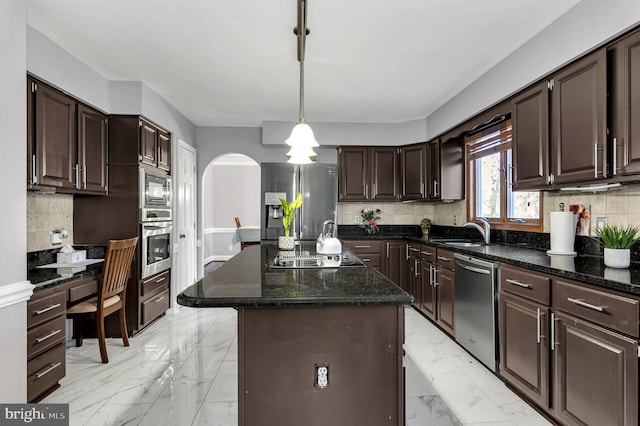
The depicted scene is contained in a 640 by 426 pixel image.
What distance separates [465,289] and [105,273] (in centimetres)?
298

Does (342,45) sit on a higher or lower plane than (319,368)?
higher

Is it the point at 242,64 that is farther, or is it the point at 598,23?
the point at 242,64

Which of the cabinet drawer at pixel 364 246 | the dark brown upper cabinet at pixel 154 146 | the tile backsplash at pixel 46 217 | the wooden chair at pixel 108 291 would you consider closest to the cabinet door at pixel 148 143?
the dark brown upper cabinet at pixel 154 146

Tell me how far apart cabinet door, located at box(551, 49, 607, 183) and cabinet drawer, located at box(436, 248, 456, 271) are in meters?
1.21

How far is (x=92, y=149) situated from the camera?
3.22 meters

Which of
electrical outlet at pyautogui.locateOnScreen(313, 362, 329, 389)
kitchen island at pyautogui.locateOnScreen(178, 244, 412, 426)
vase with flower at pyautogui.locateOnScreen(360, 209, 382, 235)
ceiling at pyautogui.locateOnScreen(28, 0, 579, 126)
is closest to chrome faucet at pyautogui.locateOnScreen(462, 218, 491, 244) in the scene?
ceiling at pyautogui.locateOnScreen(28, 0, 579, 126)

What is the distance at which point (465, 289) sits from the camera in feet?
9.74

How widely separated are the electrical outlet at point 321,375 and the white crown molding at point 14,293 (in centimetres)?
142

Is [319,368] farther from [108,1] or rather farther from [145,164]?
[145,164]

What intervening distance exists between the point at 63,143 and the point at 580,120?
3.75m

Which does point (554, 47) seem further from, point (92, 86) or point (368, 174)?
point (92, 86)

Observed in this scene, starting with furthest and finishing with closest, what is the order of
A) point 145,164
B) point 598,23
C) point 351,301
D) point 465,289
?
point 145,164 → point 465,289 → point 598,23 → point 351,301

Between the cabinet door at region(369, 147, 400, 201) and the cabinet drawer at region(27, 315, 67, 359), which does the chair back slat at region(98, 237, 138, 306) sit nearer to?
the cabinet drawer at region(27, 315, 67, 359)

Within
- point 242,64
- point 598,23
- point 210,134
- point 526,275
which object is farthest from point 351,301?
point 210,134
